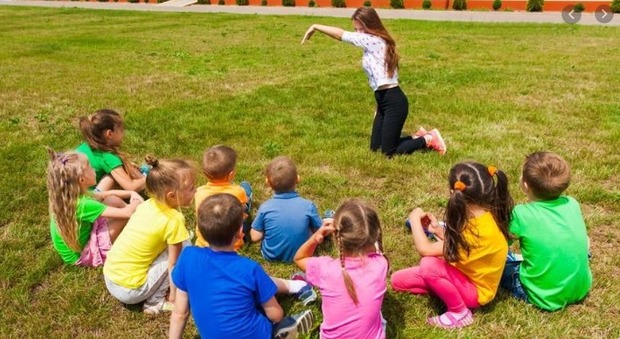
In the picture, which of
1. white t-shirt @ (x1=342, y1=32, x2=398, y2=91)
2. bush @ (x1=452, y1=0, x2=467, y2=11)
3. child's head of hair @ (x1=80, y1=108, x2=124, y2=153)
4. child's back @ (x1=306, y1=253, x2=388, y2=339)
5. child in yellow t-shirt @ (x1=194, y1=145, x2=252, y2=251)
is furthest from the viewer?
bush @ (x1=452, y1=0, x2=467, y2=11)

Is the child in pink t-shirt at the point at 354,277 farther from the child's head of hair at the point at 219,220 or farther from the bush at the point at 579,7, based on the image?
the bush at the point at 579,7

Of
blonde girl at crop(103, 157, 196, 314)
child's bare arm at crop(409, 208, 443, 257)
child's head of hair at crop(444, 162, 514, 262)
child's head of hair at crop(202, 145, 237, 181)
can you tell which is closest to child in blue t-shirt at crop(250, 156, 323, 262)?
child's head of hair at crop(202, 145, 237, 181)

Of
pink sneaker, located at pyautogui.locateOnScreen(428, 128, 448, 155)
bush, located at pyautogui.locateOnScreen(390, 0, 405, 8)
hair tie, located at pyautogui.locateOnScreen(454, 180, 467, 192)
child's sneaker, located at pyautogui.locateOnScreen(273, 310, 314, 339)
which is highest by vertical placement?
bush, located at pyautogui.locateOnScreen(390, 0, 405, 8)

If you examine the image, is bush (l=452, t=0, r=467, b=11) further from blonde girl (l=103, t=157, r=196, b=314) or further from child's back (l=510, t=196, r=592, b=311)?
blonde girl (l=103, t=157, r=196, b=314)

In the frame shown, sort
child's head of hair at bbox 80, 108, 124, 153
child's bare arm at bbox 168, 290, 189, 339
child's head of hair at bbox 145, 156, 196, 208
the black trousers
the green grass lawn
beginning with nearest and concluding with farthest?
child's bare arm at bbox 168, 290, 189, 339 < child's head of hair at bbox 145, 156, 196, 208 < the green grass lawn < child's head of hair at bbox 80, 108, 124, 153 < the black trousers

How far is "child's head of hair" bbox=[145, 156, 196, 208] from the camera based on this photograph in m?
3.71

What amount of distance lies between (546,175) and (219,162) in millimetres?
2521

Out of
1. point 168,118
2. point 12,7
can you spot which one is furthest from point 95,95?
point 12,7

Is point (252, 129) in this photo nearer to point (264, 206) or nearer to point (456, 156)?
point (456, 156)

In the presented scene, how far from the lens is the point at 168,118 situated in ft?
26.8

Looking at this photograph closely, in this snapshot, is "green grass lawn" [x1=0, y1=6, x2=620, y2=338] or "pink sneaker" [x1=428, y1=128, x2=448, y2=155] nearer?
"green grass lawn" [x1=0, y1=6, x2=620, y2=338]

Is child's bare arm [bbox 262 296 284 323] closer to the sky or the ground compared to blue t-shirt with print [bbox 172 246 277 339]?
closer to the ground

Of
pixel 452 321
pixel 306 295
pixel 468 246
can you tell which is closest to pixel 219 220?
pixel 306 295

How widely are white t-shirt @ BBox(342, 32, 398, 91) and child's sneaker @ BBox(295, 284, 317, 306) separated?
11.0ft
